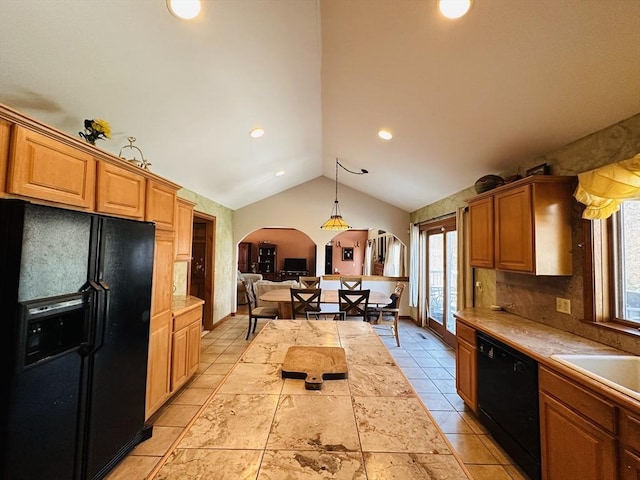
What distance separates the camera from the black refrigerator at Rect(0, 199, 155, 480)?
1239 millimetres

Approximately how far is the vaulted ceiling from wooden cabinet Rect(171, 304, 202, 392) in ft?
5.70

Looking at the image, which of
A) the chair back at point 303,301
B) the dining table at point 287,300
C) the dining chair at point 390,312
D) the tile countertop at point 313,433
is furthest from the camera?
the dining chair at point 390,312

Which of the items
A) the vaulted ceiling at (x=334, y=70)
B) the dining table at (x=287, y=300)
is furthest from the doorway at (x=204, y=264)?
the vaulted ceiling at (x=334, y=70)

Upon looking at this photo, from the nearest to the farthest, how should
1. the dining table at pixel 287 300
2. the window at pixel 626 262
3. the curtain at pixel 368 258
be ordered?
the window at pixel 626 262 < the dining table at pixel 287 300 < the curtain at pixel 368 258

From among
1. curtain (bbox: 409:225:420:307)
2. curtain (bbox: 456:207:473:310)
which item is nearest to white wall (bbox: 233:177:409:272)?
curtain (bbox: 409:225:420:307)

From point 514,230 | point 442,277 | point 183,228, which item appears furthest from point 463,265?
point 183,228

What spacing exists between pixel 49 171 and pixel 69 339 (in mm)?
908

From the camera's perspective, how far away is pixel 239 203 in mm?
6078

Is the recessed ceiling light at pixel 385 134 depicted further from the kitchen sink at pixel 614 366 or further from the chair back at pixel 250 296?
the chair back at pixel 250 296

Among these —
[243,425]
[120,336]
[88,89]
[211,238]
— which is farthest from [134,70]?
[211,238]

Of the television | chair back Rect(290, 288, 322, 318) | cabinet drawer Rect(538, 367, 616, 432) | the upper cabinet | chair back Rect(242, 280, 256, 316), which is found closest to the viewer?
cabinet drawer Rect(538, 367, 616, 432)

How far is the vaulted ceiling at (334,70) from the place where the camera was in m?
1.47

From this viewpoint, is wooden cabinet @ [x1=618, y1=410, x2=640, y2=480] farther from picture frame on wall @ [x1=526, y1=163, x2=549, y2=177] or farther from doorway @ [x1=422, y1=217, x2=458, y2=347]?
doorway @ [x1=422, y1=217, x2=458, y2=347]

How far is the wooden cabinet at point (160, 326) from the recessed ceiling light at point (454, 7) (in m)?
2.59
